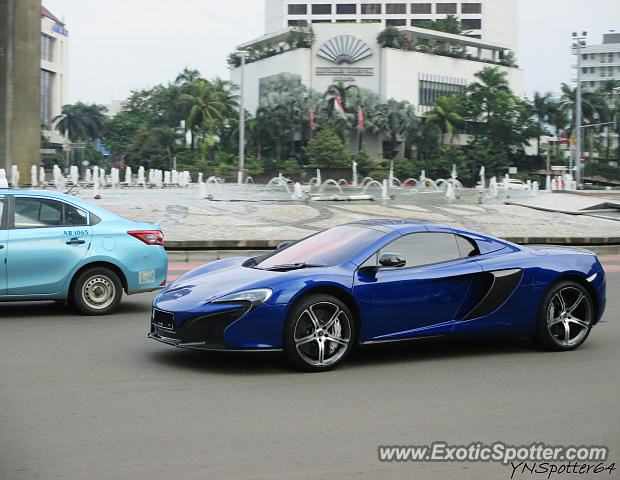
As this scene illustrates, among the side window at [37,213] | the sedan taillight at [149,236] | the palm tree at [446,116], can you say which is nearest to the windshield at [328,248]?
the sedan taillight at [149,236]

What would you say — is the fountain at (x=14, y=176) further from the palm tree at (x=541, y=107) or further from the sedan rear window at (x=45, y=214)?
the palm tree at (x=541, y=107)

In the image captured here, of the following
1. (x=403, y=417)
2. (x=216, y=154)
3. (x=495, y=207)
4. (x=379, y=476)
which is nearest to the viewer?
(x=379, y=476)

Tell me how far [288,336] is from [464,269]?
5.94ft

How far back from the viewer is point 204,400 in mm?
5777

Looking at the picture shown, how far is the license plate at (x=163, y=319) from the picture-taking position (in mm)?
6666

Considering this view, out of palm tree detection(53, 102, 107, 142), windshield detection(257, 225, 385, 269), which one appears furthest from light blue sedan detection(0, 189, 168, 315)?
palm tree detection(53, 102, 107, 142)

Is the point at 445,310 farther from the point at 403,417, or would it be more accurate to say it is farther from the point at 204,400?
the point at 204,400

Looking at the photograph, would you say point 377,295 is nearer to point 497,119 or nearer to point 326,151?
point 326,151

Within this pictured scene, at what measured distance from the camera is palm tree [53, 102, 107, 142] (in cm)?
13075

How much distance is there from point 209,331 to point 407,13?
133 meters

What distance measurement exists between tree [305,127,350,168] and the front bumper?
3189 inches

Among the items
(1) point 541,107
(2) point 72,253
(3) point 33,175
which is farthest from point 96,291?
(1) point 541,107

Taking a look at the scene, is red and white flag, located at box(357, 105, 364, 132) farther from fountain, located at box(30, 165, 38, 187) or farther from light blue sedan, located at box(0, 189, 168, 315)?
light blue sedan, located at box(0, 189, 168, 315)

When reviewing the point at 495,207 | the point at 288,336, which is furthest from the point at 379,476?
the point at 495,207
